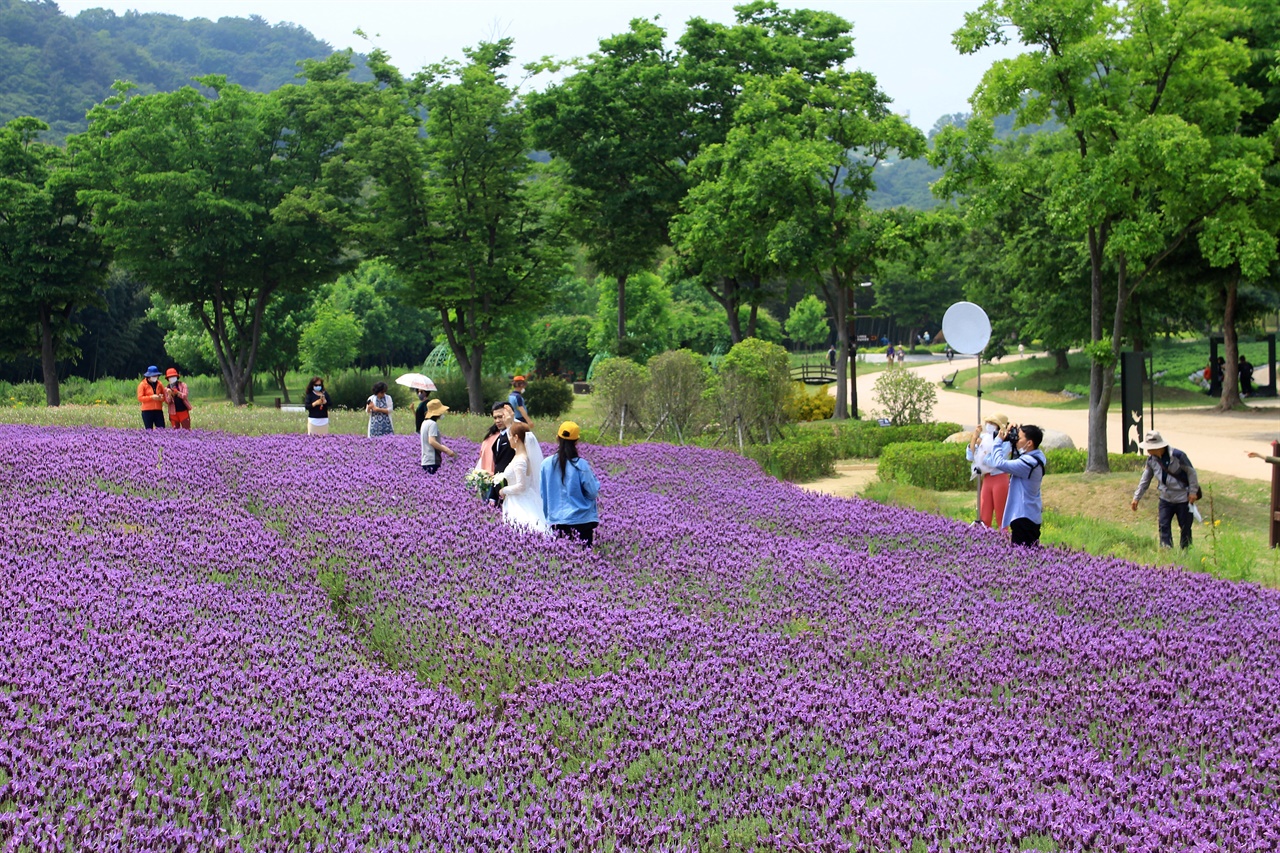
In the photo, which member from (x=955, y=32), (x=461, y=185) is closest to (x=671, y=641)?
(x=955, y=32)

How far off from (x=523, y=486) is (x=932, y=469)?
34.7 feet

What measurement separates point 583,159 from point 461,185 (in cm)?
454

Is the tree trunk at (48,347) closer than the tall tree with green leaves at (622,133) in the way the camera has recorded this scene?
No

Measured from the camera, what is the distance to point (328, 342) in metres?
57.5

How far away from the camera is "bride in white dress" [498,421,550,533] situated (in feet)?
30.5

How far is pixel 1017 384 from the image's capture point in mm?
50469

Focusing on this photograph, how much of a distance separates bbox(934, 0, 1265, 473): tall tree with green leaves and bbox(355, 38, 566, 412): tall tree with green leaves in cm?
1725

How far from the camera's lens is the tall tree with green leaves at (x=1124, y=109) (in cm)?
1731

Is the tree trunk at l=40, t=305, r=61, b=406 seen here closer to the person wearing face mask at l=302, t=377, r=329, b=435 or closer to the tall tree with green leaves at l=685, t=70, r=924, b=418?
the tall tree with green leaves at l=685, t=70, r=924, b=418

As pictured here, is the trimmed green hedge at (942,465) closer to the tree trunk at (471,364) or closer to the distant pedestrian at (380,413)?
the distant pedestrian at (380,413)

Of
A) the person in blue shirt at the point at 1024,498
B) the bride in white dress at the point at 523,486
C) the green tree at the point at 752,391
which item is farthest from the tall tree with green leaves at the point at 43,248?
the person in blue shirt at the point at 1024,498

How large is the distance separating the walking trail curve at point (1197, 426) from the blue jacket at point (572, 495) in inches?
435

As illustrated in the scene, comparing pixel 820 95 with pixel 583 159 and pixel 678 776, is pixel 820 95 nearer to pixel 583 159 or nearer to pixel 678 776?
pixel 583 159

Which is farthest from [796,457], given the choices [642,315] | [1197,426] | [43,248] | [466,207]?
[642,315]
